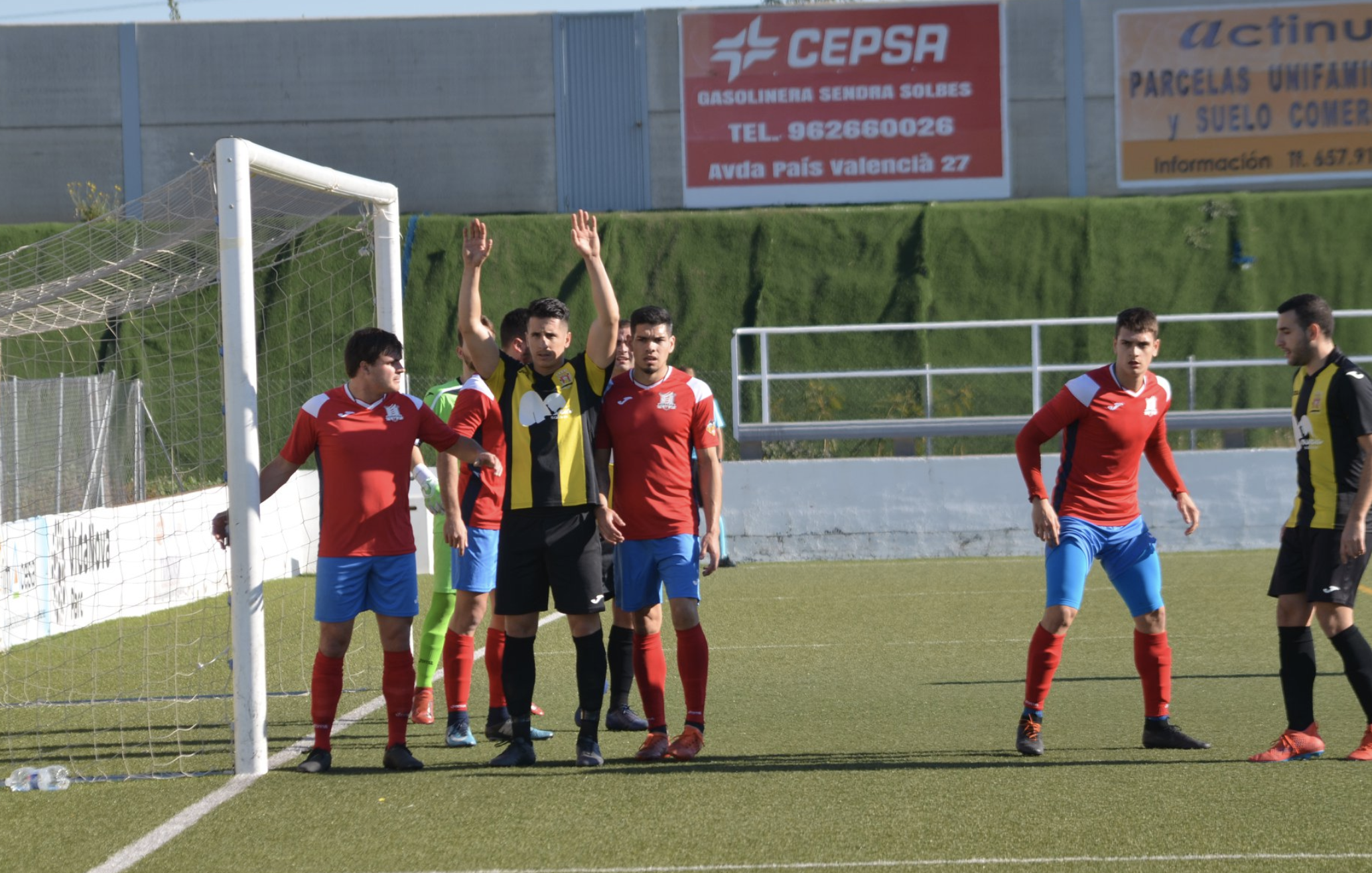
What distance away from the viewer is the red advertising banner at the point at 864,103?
22.0 metres

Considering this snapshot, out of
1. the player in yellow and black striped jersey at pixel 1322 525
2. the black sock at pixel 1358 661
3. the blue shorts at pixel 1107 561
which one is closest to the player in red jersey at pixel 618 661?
the blue shorts at pixel 1107 561

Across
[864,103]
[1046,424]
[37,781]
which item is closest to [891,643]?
[1046,424]

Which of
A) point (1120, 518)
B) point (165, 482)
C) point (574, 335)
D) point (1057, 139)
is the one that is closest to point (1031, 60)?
point (1057, 139)

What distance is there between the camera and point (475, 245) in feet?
19.0

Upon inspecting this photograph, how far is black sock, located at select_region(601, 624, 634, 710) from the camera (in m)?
6.57

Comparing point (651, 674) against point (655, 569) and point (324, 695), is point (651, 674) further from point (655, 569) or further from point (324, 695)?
point (324, 695)

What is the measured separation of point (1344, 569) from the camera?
18.0 feet

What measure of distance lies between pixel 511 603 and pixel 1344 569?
3299 millimetres

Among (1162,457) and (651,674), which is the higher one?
(1162,457)

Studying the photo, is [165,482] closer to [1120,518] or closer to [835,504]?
[835,504]

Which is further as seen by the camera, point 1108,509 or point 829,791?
point 1108,509

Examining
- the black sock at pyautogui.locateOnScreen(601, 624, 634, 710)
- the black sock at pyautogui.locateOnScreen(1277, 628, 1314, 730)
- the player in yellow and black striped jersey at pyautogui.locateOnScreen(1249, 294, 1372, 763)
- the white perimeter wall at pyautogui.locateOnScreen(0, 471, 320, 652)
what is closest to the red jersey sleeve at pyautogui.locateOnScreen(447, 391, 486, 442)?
the black sock at pyautogui.locateOnScreen(601, 624, 634, 710)

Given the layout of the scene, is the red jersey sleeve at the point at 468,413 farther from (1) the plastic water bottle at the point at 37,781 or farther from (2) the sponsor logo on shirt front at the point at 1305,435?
(2) the sponsor logo on shirt front at the point at 1305,435

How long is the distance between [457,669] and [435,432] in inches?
49.8
